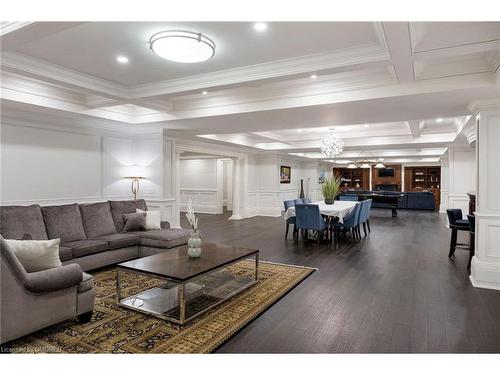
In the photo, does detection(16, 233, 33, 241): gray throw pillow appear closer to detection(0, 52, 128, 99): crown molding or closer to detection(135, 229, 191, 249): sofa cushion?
detection(135, 229, 191, 249): sofa cushion

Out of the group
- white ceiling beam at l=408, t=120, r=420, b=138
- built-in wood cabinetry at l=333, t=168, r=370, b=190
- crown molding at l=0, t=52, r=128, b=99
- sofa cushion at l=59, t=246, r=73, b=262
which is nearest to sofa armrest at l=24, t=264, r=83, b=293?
sofa cushion at l=59, t=246, r=73, b=262

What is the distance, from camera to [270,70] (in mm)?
3600

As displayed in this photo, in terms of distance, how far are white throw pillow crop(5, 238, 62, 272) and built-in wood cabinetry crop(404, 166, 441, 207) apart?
17.0 meters

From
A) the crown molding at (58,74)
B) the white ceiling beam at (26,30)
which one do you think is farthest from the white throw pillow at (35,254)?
the crown molding at (58,74)

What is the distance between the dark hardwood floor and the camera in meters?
2.61

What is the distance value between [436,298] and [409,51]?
2.67m

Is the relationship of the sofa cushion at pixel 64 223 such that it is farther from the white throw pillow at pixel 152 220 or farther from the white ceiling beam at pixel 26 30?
the white ceiling beam at pixel 26 30

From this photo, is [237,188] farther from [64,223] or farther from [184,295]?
[184,295]

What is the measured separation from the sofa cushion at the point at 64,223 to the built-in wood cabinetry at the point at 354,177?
15.7m

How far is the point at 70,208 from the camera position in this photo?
480 centimetres

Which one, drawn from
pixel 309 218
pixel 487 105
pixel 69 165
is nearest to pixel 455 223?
pixel 487 105
